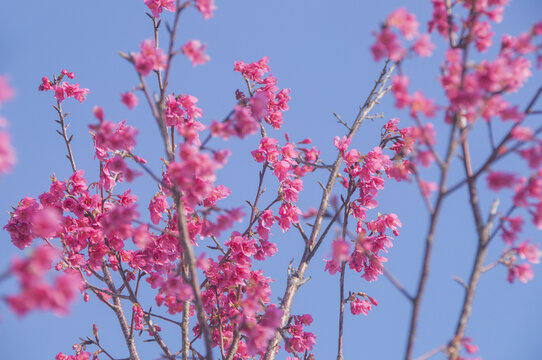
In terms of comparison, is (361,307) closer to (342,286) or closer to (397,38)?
(342,286)

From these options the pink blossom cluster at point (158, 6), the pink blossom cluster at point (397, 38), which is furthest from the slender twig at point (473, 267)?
the pink blossom cluster at point (158, 6)

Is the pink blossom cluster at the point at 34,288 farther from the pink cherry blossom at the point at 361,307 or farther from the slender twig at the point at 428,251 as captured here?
the pink cherry blossom at the point at 361,307

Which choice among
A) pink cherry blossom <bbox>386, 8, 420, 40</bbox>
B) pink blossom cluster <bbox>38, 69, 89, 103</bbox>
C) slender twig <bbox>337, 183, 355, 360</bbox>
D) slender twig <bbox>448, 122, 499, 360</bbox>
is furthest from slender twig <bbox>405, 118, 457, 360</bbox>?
pink blossom cluster <bbox>38, 69, 89, 103</bbox>

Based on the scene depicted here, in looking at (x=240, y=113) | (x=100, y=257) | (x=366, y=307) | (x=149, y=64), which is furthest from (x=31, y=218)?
(x=366, y=307)

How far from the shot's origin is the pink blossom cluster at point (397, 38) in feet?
6.30

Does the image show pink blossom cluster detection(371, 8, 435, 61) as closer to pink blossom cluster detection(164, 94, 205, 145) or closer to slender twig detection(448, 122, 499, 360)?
slender twig detection(448, 122, 499, 360)

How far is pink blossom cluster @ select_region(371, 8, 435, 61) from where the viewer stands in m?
1.92

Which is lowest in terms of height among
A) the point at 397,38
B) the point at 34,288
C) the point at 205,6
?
the point at 34,288

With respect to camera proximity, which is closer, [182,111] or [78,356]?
[182,111]

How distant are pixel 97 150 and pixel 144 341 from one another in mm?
1322

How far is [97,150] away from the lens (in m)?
3.18

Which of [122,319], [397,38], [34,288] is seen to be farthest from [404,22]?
[122,319]

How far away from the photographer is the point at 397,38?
1.92 meters

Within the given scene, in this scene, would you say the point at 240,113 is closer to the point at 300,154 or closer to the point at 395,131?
the point at 300,154
